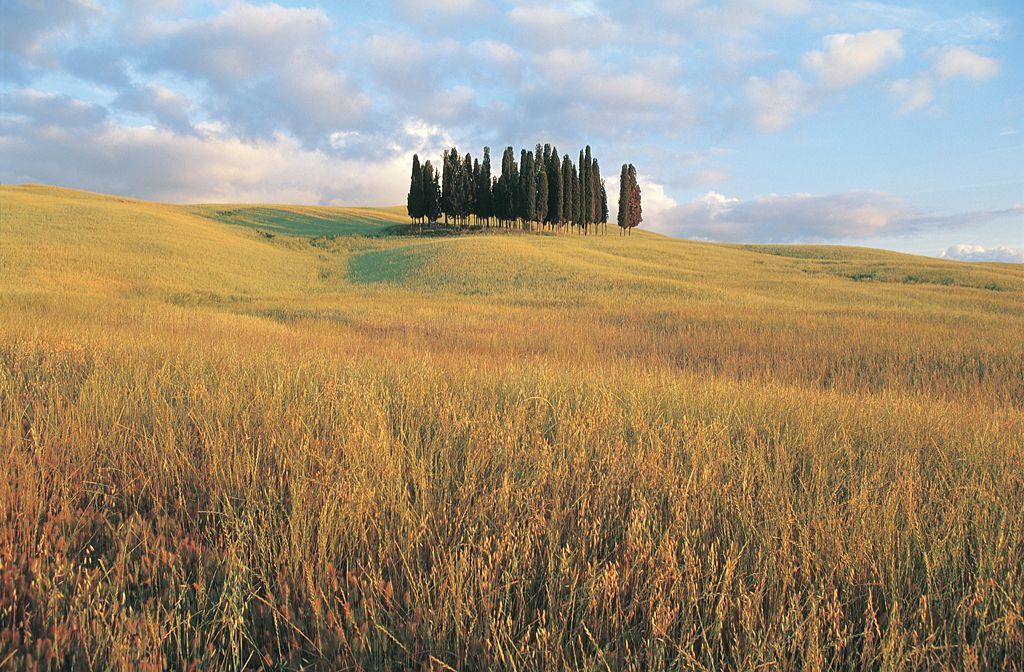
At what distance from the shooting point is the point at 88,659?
65.9 inches

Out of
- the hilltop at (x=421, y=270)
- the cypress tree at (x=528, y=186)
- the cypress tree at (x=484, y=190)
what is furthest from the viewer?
the cypress tree at (x=484, y=190)

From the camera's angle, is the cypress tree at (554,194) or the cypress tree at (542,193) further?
the cypress tree at (554,194)

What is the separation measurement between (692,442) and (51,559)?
133 inches

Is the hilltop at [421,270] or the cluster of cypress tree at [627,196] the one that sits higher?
the cluster of cypress tree at [627,196]

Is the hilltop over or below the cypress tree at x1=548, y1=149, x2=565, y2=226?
below

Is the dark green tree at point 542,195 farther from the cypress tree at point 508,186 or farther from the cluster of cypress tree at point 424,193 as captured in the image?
the cluster of cypress tree at point 424,193

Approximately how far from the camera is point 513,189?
229ft

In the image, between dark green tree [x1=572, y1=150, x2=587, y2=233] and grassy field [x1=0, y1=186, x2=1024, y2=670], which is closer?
grassy field [x1=0, y1=186, x2=1024, y2=670]

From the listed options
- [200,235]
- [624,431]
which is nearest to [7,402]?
[624,431]

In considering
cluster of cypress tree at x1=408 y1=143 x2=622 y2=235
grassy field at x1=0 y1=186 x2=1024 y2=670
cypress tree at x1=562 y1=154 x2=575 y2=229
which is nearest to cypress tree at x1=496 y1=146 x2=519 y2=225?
cluster of cypress tree at x1=408 y1=143 x2=622 y2=235

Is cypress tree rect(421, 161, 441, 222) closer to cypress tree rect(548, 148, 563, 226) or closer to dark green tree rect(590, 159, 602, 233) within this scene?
cypress tree rect(548, 148, 563, 226)

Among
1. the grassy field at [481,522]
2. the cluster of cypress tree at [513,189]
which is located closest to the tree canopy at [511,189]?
the cluster of cypress tree at [513,189]

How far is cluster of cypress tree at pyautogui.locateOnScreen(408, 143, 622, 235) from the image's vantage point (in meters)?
68.4

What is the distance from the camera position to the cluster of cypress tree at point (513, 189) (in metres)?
68.4
